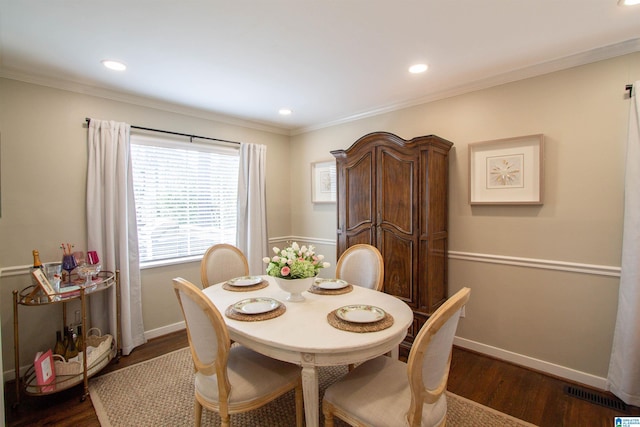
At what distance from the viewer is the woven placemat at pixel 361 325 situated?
154 centimetres

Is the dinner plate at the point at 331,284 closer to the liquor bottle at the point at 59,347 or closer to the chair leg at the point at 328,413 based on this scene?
the chair leg at the point at 328,413

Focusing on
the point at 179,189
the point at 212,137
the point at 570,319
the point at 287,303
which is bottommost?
the point at 570,319

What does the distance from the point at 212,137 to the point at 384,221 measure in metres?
2.25

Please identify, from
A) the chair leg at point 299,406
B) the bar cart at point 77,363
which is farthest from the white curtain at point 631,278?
the bar cart at point 77,363

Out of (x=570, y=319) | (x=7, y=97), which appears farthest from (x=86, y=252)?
(x=570, y=319)

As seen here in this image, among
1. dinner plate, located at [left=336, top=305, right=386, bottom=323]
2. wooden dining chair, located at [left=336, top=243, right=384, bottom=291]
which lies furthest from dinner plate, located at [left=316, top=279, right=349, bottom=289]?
dinner plate, located at [left=336, top=305, right=386, bottom=323]

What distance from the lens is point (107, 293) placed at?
9.00ft

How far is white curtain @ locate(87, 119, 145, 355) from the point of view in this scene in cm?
266

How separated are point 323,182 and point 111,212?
2363 millimetres

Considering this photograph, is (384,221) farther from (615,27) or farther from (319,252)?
(615,27)

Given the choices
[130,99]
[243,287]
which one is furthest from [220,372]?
[130,99]

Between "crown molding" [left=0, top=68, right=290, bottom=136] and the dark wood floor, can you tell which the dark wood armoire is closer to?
the dark wood floor

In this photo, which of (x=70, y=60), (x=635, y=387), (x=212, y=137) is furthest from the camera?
(x=212, y=137)

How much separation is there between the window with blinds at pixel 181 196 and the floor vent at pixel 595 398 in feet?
11.4
